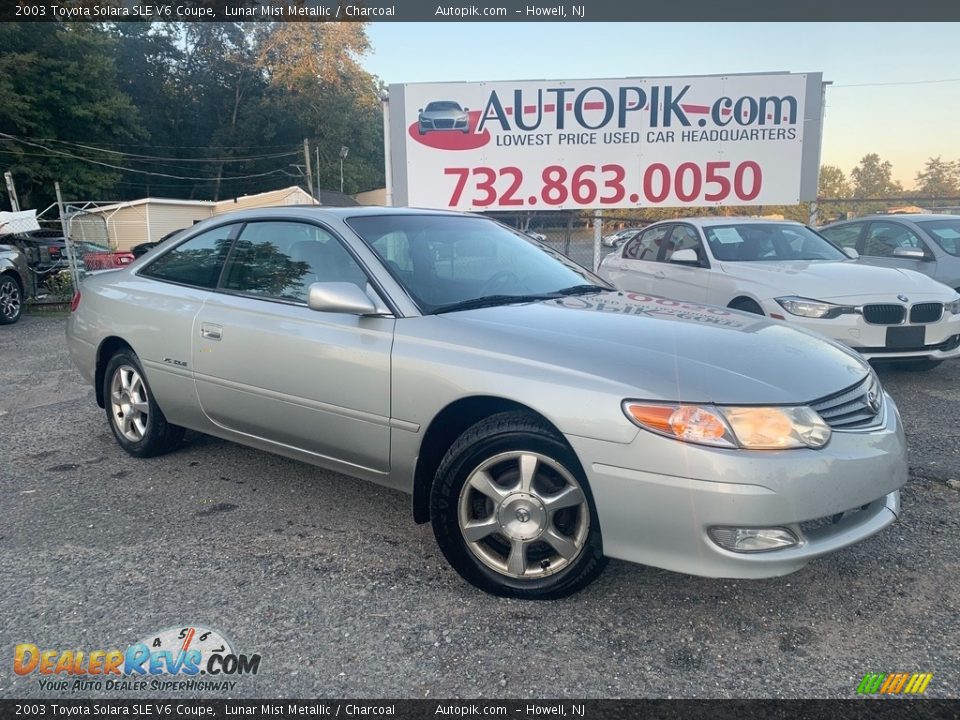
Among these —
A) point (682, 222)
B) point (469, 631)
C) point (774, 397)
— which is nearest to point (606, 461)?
point (774, 397)

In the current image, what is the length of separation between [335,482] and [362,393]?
1111 millimetres

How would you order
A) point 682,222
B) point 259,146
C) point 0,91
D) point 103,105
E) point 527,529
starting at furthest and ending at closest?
point 259,146, point 103,105, point 0,91, point 682,222, point 527,529

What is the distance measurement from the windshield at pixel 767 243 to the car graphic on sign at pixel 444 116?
5488 millimetres

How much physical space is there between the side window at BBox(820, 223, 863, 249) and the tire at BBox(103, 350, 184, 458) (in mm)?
7687

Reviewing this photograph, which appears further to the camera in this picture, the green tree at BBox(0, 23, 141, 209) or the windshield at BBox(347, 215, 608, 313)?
the green tree at BBox(0, 23, 141, 209)

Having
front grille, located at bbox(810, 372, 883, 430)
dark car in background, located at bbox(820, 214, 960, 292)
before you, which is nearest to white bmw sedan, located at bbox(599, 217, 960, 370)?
dark car in background, located at bbox(820, 214, 960, 292)

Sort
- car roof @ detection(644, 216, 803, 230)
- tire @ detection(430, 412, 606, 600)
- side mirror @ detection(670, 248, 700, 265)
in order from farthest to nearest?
car roof @ detection(644, 216, 803, 230) < side mirror @ detection(670, 248, 700, 265) < tire @ detection(430, 412, 606, 600)

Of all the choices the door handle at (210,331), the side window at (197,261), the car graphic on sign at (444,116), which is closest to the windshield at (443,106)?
the car graphic on sign at (444,116)

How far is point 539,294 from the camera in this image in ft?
11.4

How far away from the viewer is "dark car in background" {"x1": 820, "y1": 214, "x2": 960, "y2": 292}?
7578mm

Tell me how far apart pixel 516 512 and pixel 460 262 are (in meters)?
1.42

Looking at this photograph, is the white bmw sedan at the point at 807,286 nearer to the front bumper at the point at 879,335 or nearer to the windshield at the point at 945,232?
the front bumper at the point at 879,335

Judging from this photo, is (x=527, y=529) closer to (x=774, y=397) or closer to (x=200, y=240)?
(x=774, y=397)
